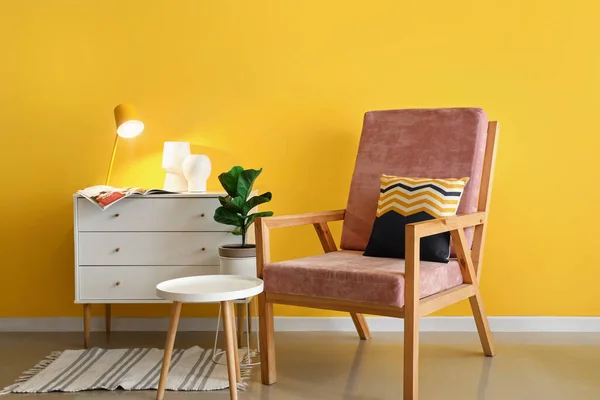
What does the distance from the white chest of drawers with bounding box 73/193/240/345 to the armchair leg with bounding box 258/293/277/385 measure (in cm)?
56

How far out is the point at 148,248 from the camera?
319 cm

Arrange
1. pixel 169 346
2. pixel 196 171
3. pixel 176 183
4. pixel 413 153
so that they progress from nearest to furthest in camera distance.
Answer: pixel 169 346, pixel 413 153, pixel 196 171, pixel 176 183

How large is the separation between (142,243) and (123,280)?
181 mm

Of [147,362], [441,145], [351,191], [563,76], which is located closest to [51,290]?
[147,362]

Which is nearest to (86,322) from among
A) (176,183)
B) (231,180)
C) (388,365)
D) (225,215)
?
(176,183)

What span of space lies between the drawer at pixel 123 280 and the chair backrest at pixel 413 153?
0.78 m

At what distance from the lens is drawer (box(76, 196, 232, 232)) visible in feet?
10.4

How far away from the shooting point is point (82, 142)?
11.8 feet

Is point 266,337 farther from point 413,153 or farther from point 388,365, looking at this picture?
point 413,153

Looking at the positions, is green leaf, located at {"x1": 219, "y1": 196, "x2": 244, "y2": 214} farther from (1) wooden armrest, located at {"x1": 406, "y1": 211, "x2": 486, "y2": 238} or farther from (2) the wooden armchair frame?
(1) wooden armrest, located at {"x1": 406, "y1": 211, "x2": 486, "y2": 238}

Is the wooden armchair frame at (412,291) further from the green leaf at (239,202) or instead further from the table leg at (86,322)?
the table leg at (86,322)

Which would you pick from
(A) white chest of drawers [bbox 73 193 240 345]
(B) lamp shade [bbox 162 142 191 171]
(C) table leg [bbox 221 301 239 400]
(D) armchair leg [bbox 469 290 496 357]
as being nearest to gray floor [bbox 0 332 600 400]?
(D) armchair leg [bbox 469 290 496 357]

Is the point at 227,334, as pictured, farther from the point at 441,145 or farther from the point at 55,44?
the point at 55,44

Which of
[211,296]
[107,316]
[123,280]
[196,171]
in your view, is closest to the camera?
[211,296]
